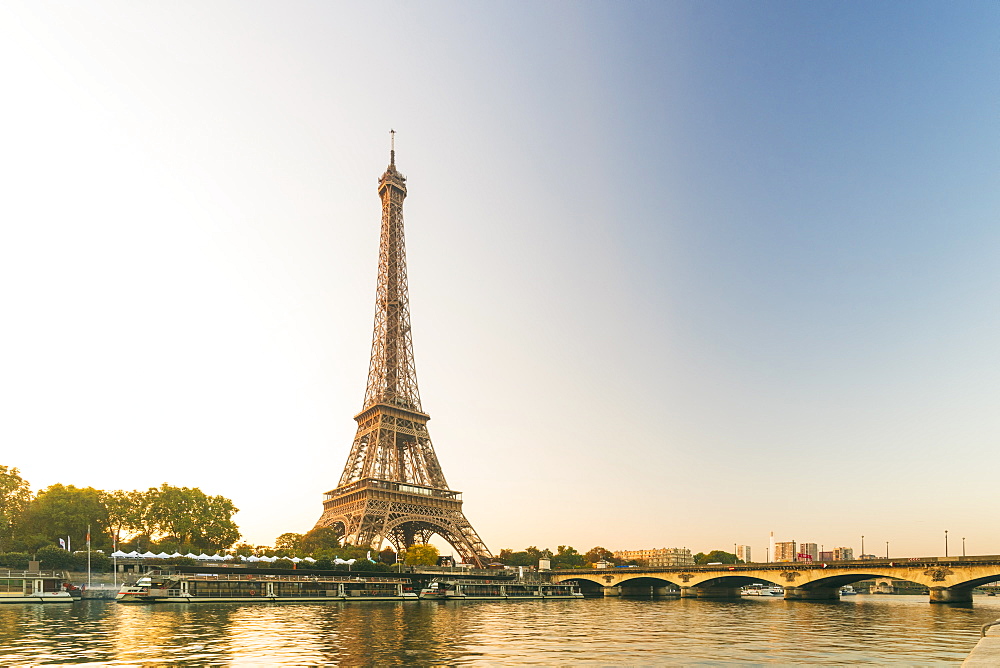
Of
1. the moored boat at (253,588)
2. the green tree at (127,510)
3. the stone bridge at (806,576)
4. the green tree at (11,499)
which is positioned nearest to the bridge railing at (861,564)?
the stone bridge at (806,576)

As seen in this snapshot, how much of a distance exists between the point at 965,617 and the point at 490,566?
76893mm

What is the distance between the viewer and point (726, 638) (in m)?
49.7

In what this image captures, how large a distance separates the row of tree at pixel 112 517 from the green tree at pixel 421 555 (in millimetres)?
30540

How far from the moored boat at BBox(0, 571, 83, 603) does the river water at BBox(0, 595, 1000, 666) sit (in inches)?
315

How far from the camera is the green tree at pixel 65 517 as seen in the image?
109 metres

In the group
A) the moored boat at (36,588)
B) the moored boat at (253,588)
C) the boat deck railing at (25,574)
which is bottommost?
the moored boat at (253,588)

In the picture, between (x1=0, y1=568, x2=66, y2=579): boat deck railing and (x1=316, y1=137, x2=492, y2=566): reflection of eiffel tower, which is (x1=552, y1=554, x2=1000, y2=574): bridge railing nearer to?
(x1=316, y1=137, x2=492, y2=566): reflection of eiffel tower

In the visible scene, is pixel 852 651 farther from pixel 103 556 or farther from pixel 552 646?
pixel 103 556

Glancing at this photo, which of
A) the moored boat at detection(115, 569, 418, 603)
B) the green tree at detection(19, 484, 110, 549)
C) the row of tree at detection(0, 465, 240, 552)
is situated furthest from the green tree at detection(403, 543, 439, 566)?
the green tree at detection(19, 484, 110, 549)

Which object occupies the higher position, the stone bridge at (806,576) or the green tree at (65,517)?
the green tree at (65,517)

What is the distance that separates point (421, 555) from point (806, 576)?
216ft

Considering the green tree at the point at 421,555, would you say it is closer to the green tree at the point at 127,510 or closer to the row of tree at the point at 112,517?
the row of tree at the point at 112,517

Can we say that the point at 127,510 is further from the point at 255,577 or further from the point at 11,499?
the point at 255,577

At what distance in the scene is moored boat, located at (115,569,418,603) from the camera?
280 ft
